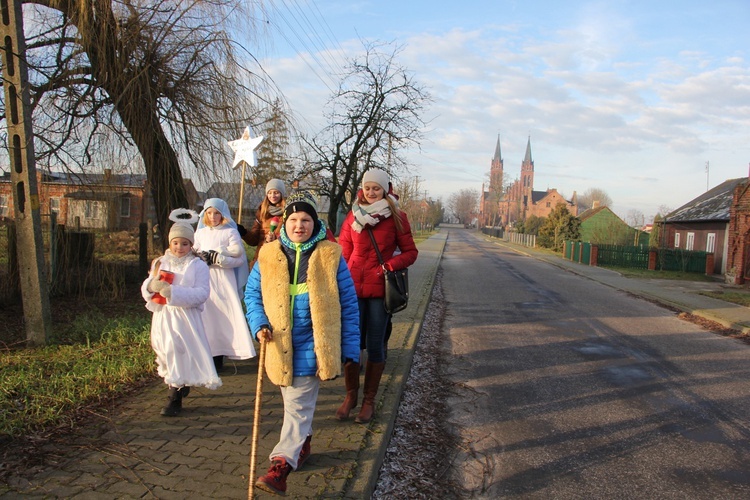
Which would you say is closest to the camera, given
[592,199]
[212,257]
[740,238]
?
[212,257]

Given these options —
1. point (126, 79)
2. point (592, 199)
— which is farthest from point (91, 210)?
point (592, 199)

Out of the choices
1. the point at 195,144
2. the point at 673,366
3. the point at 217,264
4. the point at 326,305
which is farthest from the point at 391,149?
the point at 326,305

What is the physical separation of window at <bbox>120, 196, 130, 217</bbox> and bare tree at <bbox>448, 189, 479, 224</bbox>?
493 ft

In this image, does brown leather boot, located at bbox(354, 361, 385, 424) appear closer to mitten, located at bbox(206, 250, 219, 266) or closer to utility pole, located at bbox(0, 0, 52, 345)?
mitten, located at bbox(206, 250, 219, 266)

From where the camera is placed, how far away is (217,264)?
4.78m

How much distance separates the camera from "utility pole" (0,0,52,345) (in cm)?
539

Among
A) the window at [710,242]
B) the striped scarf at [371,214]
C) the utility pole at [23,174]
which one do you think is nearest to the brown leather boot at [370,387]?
the striped scarf at [371,214]

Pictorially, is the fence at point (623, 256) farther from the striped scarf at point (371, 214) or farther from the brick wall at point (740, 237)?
the striped scarf at point (371, 214)

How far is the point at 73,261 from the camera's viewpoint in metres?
7.66

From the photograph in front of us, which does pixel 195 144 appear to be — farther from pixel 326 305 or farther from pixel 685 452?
pixel 685 452

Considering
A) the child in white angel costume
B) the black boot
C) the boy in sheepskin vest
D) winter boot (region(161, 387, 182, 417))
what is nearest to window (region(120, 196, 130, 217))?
the black boot

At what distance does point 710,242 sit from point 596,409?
91.2 feet

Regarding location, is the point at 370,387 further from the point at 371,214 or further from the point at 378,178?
the point at 378,178

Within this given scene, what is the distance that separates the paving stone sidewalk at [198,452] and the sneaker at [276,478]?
0.07 m
